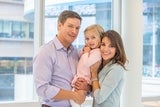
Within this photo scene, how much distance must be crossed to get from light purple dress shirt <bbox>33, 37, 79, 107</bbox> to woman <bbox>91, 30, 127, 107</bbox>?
208 millimetres

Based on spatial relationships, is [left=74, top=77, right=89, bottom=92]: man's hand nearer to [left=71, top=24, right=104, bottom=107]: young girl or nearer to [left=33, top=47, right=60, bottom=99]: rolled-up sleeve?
[left=71, top=24, right=104, bottom=107]: young girl

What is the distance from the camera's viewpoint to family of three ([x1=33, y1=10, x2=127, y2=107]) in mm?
2201

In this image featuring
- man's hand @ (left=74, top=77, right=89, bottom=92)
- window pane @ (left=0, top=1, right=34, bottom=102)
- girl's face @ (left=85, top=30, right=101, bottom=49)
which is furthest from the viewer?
window pane @ (left=0, top=1, right=34, bottom=102)

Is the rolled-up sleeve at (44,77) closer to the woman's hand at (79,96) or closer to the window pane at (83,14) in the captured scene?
the woman's hand at (79,96)

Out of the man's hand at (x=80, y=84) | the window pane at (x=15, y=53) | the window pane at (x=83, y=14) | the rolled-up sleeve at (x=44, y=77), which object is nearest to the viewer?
the rolled-up sleeve at (x=44, y=77)

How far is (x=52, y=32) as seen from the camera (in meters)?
4.02

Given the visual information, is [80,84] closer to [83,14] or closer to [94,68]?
[94,68]

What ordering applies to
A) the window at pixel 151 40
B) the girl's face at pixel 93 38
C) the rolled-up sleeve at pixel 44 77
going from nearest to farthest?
1. the rolled-up sleeve at pixel 44 77
2. the girl's face at pixel 93 38
3. the window at pixel 151 40

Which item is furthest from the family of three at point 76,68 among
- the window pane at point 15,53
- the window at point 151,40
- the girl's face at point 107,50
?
the window at point 151,40

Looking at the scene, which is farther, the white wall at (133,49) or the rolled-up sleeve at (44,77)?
the white wall at (133,49)

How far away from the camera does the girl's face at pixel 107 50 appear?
2.33m

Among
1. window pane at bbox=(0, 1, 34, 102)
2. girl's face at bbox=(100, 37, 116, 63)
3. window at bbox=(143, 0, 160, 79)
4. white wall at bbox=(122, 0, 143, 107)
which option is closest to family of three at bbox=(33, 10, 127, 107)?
girl's face at bbox=(100, 37, 116, 63)

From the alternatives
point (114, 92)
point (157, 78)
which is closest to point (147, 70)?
point (157, 78)

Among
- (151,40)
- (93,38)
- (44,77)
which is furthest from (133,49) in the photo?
(44,77)
